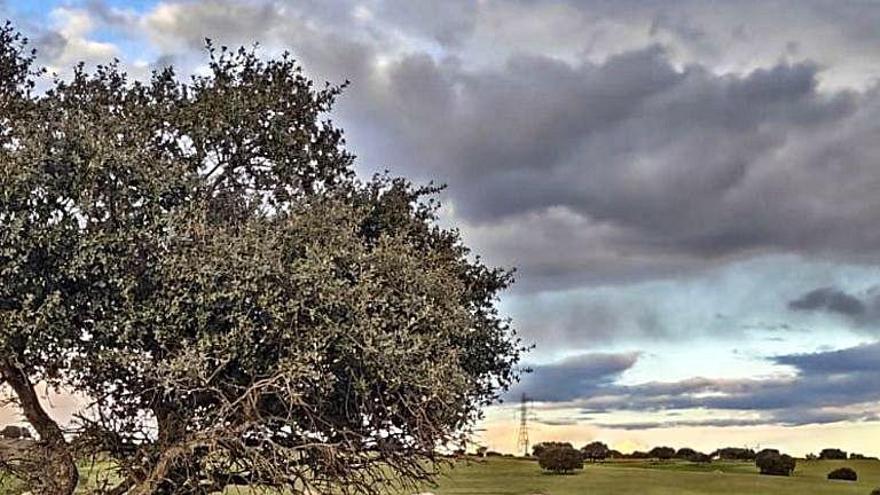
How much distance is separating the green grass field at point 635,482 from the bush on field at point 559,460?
1.65 feet

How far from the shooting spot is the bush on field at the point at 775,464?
50.2 meters

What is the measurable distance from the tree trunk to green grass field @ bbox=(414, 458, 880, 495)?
21287 mm

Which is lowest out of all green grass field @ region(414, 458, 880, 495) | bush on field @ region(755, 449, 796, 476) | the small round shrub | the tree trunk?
the tree trunk

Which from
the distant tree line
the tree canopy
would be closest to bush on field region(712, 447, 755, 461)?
the distant tree line

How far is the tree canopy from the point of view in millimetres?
14562

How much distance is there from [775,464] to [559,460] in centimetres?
1141

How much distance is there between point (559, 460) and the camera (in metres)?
45.4

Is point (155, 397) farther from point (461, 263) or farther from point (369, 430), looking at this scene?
point (461, 263)

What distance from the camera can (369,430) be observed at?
55.6 feet

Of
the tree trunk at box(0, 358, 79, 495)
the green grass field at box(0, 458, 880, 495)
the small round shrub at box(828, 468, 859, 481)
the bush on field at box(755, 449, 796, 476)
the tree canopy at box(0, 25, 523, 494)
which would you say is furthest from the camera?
the bush on field at box(755, 449, 796, 476)

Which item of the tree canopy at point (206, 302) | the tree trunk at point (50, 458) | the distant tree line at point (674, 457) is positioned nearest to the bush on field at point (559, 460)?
the distant tree line at point (674, 457)

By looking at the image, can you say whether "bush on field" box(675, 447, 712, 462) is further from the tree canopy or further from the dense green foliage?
the tree canopy

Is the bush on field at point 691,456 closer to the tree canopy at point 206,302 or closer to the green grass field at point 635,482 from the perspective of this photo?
the green grass field at point 635,482

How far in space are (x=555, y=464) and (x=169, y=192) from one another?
32.4 m
